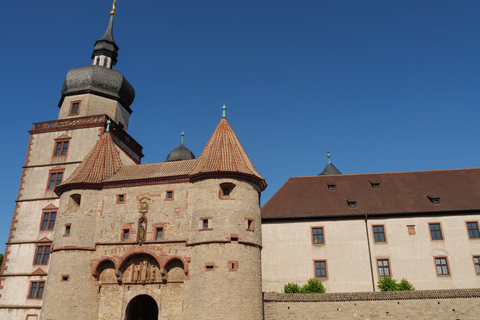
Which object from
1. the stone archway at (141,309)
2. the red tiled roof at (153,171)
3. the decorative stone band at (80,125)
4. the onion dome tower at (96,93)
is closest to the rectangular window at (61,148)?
the decorative stone band at (80,125)

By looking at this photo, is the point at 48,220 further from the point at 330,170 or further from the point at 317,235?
the point at 330,170

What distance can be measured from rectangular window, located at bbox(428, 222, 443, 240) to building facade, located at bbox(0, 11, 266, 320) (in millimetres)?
12295

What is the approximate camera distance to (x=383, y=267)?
27188 mm

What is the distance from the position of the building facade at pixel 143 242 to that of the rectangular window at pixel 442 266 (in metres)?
12.5

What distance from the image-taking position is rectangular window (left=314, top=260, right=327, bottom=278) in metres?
27.4

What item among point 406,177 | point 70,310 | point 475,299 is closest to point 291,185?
point 406,177

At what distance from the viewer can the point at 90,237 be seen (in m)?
23.8

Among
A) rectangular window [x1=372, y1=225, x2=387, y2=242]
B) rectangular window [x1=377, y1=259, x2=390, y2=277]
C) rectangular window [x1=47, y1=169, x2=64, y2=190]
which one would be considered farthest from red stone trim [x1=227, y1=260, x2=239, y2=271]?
rectangular window [x1=47, y1=169, x2=64, y2=190]

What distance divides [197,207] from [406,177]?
1837cm

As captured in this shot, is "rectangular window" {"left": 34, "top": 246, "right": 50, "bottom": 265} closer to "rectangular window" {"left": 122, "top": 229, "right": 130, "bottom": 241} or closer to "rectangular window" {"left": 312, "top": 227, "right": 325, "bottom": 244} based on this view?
"rectangular window" {"left": 122, "top": 229, "right": 130, "bottom": 241}

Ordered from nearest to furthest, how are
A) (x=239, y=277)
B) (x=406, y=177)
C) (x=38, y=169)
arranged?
(x=239, y=277) → (x=38, y=169) → (x=406, y=177)

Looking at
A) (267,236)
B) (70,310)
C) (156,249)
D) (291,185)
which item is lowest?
(70,310)

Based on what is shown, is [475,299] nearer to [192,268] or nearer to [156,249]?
[192,268]

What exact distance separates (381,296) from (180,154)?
26.2 meters
